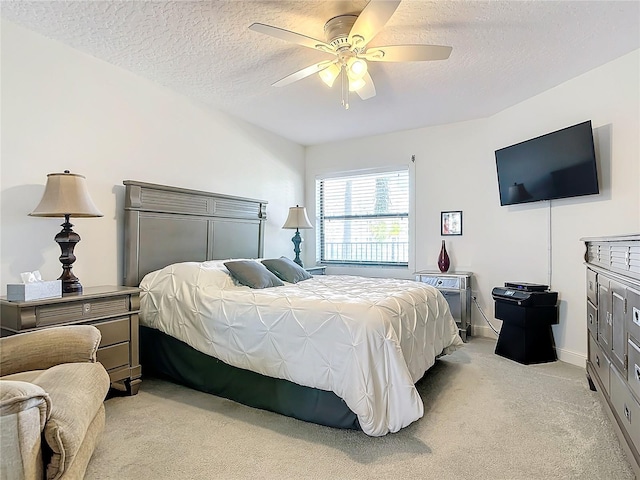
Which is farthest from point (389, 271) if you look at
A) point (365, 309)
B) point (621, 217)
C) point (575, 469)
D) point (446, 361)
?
point (575, 469)

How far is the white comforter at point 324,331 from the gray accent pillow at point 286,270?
1.26ft

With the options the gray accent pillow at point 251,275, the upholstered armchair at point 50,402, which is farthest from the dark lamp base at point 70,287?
the gray accent pillow at point 251,275

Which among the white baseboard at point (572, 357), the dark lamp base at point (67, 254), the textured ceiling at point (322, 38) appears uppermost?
the textured ceiling at point (322, 38)

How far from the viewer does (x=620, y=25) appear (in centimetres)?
248

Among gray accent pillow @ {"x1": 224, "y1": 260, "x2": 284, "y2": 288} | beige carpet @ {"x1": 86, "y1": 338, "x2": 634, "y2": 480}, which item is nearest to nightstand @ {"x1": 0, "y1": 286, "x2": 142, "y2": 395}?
beige carpet @ {"x1": 86, "y1": 338, "x2": 634, "y2": 480}

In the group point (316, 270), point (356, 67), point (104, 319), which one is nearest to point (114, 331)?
point (104, 319)

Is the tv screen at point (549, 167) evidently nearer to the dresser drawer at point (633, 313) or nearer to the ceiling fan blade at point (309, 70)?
the dresser drawer at point (633, 313)

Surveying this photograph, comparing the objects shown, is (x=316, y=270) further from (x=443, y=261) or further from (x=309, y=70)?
(x=309, y=70)

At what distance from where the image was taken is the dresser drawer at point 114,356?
2504mm

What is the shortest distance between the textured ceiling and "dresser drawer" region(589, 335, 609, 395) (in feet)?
7.23

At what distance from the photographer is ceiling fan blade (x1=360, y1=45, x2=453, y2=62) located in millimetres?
2236

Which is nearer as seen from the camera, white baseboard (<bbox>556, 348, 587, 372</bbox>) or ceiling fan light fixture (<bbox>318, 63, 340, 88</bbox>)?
ceiling fan light fixture (<bbox>318, 63, 340, 88</bbox>)

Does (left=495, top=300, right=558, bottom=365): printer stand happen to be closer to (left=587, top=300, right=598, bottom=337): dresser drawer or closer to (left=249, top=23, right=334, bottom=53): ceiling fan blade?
(left=587, top=300, right=598, bottom=337): dresser drawer

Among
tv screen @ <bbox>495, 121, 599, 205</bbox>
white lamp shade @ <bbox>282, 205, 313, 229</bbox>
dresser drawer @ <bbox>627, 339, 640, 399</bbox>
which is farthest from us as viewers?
white lamp shade @ <bbox>282, 205, 313, 229</bbox>
